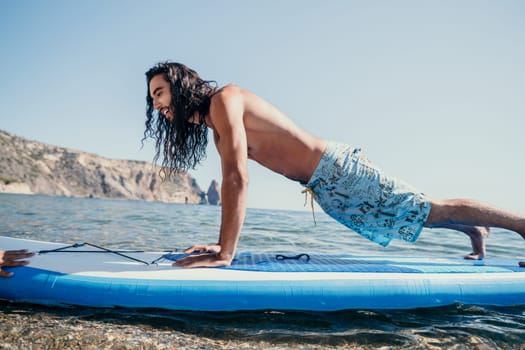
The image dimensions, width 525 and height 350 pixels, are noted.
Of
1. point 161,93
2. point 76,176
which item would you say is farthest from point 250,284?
point 76,176

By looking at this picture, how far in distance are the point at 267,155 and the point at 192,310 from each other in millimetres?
1163

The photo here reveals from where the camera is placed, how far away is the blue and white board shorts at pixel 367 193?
2514 millimetres

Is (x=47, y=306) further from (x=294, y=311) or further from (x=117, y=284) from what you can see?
(x=294, y=311)

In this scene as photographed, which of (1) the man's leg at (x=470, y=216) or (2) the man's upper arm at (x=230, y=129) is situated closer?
(2) the man's upper arm at (x=230, y=129)

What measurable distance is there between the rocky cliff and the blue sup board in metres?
50.3

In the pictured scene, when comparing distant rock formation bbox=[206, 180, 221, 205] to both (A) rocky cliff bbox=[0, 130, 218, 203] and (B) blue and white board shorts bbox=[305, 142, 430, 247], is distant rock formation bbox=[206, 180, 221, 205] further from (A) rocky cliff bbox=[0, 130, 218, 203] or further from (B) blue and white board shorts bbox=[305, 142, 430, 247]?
(B) blue and white board shorts bbox=[305, 142, 430, 247]

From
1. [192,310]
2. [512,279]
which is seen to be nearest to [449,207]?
[512,279]

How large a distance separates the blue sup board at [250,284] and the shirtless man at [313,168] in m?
0.24

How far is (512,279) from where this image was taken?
2.50 meters

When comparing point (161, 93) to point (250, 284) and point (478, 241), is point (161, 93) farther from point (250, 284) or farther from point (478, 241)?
point (478, 241)

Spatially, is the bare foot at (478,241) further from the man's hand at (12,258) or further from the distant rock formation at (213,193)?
the distant rock formation at (213,193)

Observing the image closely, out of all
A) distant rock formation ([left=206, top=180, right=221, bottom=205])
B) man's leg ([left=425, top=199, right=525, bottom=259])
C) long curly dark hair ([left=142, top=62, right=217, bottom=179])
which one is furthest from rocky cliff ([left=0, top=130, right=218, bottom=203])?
man's leg ([left=425, top=199, right=525, bottom=259])

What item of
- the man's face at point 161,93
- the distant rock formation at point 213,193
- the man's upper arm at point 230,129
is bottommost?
the distant rock formation at point 213,193

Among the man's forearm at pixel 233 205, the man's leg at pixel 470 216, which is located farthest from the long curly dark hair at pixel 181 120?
the man's leg at pixel 470 216
